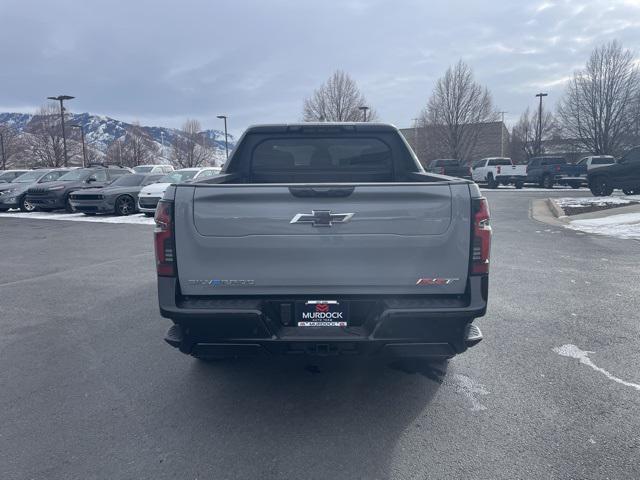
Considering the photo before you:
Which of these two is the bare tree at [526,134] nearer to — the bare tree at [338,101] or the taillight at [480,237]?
the bare tree at [338,101]

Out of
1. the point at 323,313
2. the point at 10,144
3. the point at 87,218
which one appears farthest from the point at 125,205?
the point at 10,144

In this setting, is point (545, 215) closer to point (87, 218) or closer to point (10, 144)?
point (87, 218)

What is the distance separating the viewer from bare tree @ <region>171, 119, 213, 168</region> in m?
62.3

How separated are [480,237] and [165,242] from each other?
6.65 feet

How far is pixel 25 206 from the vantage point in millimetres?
20703

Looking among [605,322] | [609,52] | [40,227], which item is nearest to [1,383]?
[605,322]

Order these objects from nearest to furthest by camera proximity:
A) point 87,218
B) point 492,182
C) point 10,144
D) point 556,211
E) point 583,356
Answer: point 583,356 → point 556,211 → point 87,218 → point 492,182 → point 10,144

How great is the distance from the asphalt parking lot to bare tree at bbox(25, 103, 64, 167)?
5212 cm

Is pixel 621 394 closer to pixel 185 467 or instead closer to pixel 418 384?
pixel 418 384

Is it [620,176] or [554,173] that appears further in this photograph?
[554,173]

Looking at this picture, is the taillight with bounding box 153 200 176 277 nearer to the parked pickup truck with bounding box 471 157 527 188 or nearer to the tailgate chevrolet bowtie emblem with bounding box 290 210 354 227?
the tailgate chevrolet bowtie emblem with bounding box 290 210 354 227

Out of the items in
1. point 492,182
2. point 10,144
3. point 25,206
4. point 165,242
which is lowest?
point 25,206

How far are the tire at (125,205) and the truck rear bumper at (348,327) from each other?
52.6 feet

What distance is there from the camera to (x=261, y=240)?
309cm
